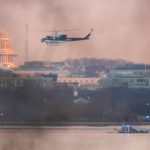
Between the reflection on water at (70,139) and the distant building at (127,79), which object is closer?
the reflection on water at (70,139)

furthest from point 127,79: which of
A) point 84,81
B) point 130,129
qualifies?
point 130,129

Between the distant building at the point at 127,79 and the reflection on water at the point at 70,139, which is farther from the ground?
the distant building at the point at 127,79

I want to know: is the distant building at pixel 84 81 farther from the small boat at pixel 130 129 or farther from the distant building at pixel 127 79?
the small boat at pixel 130 129

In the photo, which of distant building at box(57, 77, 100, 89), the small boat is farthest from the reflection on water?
distant building at box(57, 77, 100, 89)

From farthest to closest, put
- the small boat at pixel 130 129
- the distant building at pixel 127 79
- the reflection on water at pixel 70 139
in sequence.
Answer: the distant building at pixel 127 79 < the small boat at pixel 130 129 < the reflection on water at pixel 70 139

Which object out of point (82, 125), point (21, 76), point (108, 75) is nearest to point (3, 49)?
point (108, 75)

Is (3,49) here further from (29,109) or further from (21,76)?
(29,109)

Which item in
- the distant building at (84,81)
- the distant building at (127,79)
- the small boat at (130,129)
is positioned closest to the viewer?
the small boat at (130,129)

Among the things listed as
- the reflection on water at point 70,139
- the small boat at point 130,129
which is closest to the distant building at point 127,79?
the small boat at point 130,129
